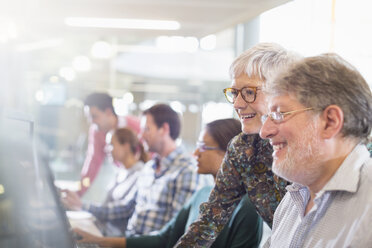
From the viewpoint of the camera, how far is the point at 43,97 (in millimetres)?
5695

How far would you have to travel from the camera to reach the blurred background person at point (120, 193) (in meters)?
2.87

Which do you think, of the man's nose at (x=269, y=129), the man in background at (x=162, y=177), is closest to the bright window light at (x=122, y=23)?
the man in background at (x=162, y=177)

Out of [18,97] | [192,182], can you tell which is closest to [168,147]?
[192,182]

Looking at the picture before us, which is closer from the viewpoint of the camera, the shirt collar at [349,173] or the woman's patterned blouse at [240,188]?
the shirt collar at [349,173]

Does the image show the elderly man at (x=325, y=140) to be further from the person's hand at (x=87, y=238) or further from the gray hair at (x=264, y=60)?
the person's hand at (x=87, y=238)

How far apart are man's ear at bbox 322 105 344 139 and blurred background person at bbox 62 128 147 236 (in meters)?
1.77

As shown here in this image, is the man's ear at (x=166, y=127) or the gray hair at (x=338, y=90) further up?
the gray hair at (x=338, y=90)

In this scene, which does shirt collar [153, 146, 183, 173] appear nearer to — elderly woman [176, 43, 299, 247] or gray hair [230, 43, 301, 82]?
elderly woman [176, 43, 299, 247]

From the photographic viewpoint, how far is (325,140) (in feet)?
3.31

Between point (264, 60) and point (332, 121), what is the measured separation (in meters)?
0.43

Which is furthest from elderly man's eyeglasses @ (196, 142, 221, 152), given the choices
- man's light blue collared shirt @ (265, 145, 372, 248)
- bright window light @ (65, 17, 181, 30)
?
bright window light @ (65, 17, 181, 30)

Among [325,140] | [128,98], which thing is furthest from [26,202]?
[128,98]

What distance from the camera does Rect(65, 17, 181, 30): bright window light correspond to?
3.08m

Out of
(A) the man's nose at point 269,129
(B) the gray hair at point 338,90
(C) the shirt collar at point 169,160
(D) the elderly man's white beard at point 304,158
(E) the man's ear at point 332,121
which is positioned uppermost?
(B) the gray hair at point 338,90
